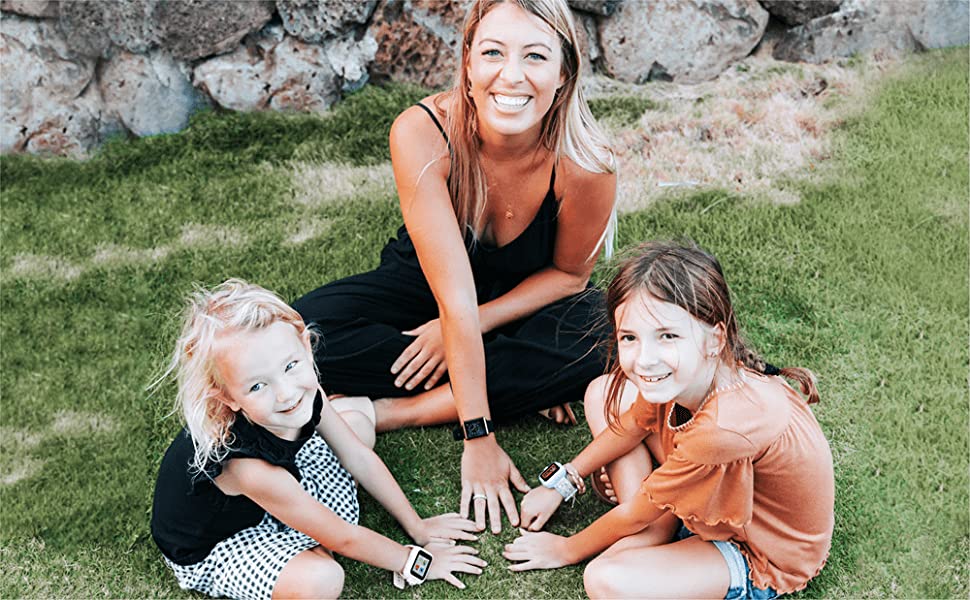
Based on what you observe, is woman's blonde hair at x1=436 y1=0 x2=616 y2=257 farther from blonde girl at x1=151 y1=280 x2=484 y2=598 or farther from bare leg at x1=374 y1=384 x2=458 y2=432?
blonde girl at x1=151 y1=280 x2=484 y2=598

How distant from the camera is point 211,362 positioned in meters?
2.50

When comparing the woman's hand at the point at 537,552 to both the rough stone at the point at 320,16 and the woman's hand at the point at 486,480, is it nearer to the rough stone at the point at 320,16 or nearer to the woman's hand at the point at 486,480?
the woman's hand at the point at 486,480

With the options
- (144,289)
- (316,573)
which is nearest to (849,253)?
(316,573)

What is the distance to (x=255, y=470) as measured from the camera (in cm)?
253

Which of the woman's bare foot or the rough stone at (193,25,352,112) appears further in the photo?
the rough stone at (193,25,352,112)

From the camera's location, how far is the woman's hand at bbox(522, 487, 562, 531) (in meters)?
2.90

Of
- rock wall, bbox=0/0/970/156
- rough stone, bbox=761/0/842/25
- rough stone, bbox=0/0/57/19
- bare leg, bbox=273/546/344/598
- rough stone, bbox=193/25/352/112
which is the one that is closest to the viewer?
bare leg, bbox=273/546/344/598

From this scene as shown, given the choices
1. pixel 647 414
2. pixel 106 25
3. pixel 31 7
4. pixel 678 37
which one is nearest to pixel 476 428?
pixel 647 414

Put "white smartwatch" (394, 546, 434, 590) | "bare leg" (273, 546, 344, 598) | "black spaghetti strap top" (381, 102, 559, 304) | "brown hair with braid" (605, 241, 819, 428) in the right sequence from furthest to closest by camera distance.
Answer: "black spaghetti strap top" (381, 102, 559, 304) < "white smartwatch" (394, 546, 434, 590) < "bare leg" (273, 546, 344, 598) < "brown hair with braid" (605, 241, 819, 428)

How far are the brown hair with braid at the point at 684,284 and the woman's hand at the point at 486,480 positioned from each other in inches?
28.5

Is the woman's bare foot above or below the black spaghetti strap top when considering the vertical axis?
below

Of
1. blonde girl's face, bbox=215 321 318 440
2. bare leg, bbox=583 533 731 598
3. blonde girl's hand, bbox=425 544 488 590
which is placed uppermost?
blonde girl's face, bbox=215 321 318 440

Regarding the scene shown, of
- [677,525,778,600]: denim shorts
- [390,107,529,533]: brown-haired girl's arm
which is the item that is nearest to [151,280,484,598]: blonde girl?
[390,107,529,533]: brown-haired girl's arm

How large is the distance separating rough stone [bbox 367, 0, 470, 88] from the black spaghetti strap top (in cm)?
179
